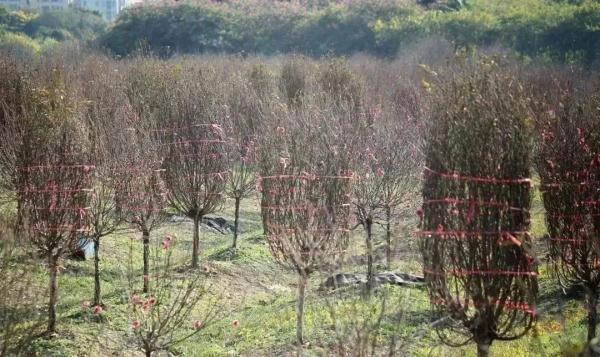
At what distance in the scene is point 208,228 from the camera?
54.1 ft

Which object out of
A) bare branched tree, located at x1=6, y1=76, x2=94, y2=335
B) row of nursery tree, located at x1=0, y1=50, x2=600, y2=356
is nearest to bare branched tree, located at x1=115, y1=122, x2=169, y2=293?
row of nursery tree, located at x1=0, y1=50, x2=600, y2=356

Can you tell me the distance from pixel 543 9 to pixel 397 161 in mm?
24535

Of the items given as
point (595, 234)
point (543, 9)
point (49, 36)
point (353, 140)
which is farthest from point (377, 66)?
point (49, 36)

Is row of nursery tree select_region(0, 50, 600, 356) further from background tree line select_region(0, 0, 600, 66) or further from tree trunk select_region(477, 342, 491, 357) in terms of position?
background tree line select_region(0, 0, 600, 66)

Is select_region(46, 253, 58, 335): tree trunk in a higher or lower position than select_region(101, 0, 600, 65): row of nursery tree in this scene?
lower

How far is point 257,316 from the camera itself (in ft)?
34.4

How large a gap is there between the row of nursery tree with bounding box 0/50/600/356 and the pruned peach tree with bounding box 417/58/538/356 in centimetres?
1

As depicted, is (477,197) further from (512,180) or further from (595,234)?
(595,234)

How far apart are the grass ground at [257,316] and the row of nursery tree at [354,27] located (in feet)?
63.9

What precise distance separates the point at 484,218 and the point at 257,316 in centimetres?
497

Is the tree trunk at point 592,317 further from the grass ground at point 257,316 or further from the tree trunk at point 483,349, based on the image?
the tree trunk at point 483,349

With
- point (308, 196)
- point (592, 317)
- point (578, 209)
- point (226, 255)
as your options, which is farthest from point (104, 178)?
point (592, 317)

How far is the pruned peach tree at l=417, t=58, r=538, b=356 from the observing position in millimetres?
6145

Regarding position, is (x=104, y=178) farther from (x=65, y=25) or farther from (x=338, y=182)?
(x=65, y=25)
